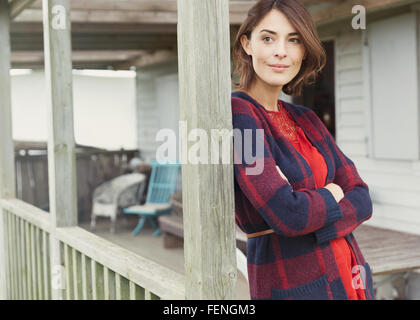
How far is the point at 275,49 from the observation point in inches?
62.5

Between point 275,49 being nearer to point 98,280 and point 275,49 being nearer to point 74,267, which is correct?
point 98,280

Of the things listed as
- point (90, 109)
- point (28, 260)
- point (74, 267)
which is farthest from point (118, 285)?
point (90, 109)

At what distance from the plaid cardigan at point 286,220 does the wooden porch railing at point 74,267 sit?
34 centimetres

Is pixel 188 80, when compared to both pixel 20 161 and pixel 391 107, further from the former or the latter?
pixel 20 161

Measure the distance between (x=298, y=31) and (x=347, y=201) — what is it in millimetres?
486

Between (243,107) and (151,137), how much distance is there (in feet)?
31.2

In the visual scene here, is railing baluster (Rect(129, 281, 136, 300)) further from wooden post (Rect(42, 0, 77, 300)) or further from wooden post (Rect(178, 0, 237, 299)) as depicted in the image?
wooden post (Rect(42, 0, 77, 300))

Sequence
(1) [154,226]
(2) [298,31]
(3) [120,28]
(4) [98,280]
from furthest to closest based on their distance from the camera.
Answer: (1) [154,226], (3) [120,28], (4) [98,280], (2) [298,31]

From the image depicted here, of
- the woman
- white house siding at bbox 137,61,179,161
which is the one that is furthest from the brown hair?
white house siding at bbox 137,61,179,161

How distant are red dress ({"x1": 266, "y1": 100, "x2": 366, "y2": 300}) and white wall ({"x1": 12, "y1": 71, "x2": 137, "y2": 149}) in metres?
10.3

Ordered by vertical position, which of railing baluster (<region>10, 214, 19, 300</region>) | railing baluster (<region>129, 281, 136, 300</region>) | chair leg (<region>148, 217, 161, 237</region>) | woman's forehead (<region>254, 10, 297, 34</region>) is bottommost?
chair leg (<region>148, 217, 161, 237</region>)

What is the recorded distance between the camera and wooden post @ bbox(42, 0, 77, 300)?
9.73ft

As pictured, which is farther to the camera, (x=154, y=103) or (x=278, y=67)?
(x=154, y=103)

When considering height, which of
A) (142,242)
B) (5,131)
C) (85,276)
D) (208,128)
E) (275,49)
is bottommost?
(142,242)
